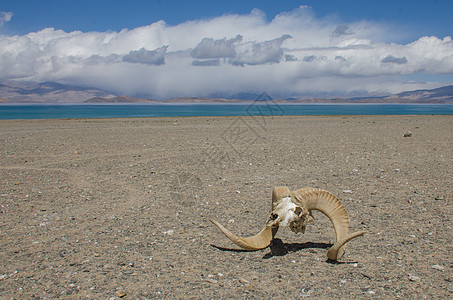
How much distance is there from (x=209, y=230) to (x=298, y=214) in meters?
2.13

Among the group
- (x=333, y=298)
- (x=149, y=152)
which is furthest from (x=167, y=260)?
(x=149, y=152)

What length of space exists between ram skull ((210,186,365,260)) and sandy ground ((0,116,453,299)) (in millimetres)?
208

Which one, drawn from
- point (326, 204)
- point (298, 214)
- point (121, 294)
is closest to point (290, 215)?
point (298, 214)

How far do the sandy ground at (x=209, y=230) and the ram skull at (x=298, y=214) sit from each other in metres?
0.21

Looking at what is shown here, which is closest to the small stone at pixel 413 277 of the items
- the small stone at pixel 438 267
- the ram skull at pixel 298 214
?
the small stone at pixel 438 267

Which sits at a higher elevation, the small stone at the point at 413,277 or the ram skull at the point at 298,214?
the ram skull at the point at 298,214

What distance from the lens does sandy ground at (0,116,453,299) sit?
16.1 ft

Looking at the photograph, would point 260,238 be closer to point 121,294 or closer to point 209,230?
point 209,230

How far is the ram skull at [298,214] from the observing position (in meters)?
5.52

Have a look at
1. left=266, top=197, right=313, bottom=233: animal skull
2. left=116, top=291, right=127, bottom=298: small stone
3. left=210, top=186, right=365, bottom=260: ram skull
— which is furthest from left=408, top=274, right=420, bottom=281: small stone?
left=116, top=291, right=127, bottom=298: small stone

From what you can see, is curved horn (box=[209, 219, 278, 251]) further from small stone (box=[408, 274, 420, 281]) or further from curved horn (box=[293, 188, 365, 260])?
small stone (box=[408, 274, 420, 281])

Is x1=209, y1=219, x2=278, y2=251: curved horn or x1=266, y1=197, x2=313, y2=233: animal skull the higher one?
x1=266, y1=197, x2=313, y2=233: animal skull

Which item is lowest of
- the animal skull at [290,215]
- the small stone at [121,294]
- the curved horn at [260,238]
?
the small stone at [121,294]

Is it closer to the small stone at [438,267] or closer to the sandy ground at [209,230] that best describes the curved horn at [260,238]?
the sandy ground at [209,230]
